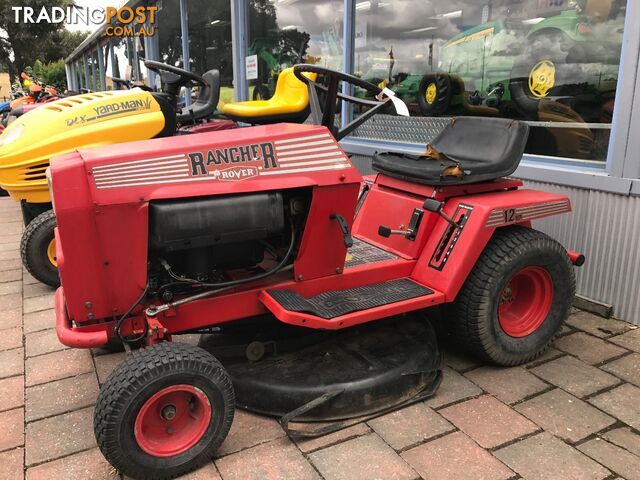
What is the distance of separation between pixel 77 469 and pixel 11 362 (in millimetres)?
1107

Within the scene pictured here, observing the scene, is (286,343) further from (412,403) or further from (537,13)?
(537,13)

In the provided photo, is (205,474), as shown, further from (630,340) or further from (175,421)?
(630,340)

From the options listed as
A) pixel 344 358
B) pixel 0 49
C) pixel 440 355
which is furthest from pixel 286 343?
pixel 0 49

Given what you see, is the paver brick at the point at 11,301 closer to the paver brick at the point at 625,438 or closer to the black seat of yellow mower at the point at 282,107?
the black seat of yellow mower at the point at 282,107

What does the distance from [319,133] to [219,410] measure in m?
1.15

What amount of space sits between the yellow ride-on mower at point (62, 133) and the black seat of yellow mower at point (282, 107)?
0.45m

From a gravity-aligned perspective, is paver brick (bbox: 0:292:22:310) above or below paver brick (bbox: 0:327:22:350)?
above

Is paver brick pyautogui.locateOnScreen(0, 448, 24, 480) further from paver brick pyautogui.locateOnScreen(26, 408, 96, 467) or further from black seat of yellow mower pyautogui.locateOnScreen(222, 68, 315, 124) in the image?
black seat of yellow mower pyautogui.locateOnScreen(222, 68, 315, 124)

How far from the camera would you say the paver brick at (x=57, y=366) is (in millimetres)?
2664

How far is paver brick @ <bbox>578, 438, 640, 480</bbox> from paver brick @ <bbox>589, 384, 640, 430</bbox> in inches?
8.4

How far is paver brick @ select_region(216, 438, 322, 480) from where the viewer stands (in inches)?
77.0

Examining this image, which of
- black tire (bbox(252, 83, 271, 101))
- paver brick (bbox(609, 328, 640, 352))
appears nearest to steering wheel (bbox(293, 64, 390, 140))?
paver brick (bbox(609, 328, 640, 352))

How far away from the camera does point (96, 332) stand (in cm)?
208

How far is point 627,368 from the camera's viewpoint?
270cm
